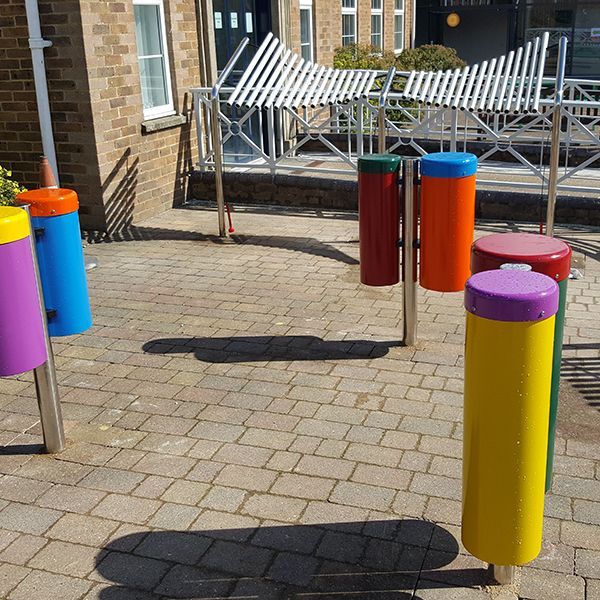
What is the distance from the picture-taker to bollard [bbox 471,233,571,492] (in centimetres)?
333

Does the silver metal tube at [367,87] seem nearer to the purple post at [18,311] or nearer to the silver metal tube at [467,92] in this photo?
the silver metal tube at [467,92]

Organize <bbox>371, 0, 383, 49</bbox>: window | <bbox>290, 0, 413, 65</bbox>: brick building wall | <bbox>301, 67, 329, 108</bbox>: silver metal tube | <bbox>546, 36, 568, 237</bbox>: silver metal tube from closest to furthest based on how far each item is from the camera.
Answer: <bbox>546, 36, 568, 237</bbox>: silver metal tube
<bbox>301, 67, 329, 108</bbox>: silver metal tube
<bbox>290, 0, 413, 65</bbox>: brick building wall
<bbox>371, 0, 383, 49</bbox>: window

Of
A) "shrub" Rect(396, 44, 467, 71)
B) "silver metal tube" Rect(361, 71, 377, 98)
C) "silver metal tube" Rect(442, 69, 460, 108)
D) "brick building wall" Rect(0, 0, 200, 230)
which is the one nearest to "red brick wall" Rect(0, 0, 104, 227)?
"brick building wall" Rect(0, 0, 200, 230)

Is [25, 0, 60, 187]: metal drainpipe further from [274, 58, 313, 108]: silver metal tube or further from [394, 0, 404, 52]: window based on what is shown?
[394, 0, 404, 52]: window

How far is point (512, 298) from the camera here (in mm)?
2783

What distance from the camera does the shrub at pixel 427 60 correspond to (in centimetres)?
1659

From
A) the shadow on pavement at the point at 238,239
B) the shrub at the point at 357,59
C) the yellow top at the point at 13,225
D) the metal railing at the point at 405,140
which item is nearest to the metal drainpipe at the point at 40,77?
the shadow on pavement at the point at 238,239

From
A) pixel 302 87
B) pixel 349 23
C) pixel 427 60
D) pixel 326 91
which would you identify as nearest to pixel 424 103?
pixel 326 91

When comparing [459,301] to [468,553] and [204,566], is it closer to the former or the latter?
[468,553]

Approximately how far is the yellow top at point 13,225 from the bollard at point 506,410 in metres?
2.10

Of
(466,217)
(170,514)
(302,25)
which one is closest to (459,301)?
(466,217)

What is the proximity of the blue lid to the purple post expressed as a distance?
262cm

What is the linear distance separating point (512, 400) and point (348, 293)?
4.06m

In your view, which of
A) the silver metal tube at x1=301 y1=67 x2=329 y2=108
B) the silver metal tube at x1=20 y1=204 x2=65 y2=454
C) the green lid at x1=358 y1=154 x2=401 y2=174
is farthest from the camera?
the silver metal tube at x1=301 y1=67 x2=329 y2=108
